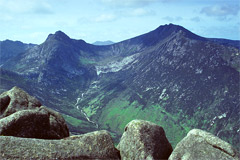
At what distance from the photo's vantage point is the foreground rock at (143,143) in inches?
1078

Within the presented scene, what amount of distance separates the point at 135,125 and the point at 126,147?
334cm

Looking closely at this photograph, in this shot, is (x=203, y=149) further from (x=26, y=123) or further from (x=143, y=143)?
(x=26, y=123)

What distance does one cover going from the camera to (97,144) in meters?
26.9

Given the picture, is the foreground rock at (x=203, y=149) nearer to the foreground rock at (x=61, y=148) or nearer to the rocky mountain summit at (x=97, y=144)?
the rocky mountain summit at (x=97, y=144)

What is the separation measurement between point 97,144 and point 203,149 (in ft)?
45.9

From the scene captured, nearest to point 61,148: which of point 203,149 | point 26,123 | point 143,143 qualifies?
point 26,123

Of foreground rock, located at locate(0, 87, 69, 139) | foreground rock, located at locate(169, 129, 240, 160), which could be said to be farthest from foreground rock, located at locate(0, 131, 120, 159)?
foreground rock, located at locate(169, 129, 240, 160)

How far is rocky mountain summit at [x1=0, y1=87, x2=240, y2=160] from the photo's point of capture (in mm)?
23141

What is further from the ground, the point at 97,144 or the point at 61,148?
the point at 61,148

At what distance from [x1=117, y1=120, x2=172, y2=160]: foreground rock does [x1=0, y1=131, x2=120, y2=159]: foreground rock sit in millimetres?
1875

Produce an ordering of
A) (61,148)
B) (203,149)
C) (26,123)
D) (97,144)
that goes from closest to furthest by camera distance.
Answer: (61,148), (203,149), (97,144), (26,123)

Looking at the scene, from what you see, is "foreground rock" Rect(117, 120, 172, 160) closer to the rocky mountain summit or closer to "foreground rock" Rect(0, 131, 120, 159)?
the rocky mountain summit

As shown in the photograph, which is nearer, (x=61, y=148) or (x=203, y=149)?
(x=61, y=148)

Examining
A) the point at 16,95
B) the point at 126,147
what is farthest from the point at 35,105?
the point at 126,147
